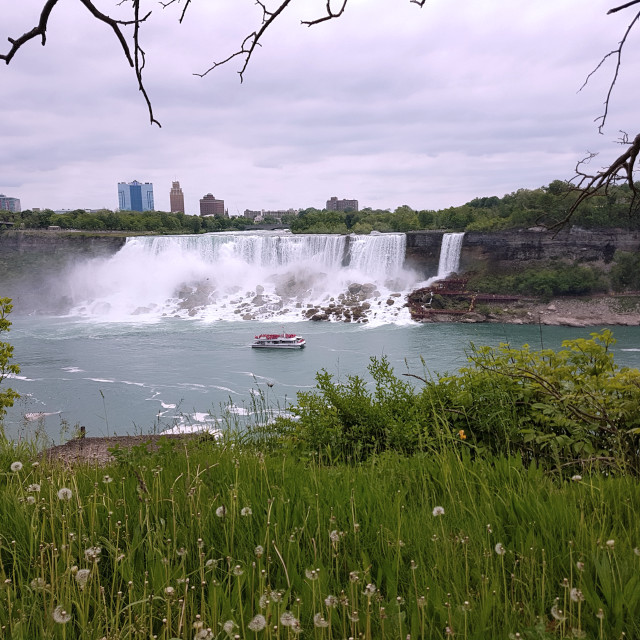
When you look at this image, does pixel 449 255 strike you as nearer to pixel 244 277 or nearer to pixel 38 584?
pixel 244 277

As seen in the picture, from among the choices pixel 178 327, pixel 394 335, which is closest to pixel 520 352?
pixel 394 335

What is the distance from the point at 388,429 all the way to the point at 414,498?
1793 millimetres

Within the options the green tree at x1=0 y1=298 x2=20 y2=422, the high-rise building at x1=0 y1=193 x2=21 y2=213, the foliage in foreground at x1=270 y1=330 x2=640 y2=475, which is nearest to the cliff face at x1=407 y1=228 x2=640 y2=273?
the green tree at x1=0 y1=298 x2=20 y2=422

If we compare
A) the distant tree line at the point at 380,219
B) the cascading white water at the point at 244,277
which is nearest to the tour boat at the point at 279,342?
the cascading white water at the point at 244,277

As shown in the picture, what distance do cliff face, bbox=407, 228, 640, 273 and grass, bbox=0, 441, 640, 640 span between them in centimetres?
3633

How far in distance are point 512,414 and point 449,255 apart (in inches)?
1425

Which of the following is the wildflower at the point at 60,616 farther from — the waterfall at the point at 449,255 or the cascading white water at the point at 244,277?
the waterfall at the point at 449,255

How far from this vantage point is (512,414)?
337cm

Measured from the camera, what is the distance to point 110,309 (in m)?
36.4

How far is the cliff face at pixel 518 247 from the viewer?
119ft

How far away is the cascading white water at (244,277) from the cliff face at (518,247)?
57.8 inches

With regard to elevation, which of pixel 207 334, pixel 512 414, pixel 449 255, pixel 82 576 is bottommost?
pixel 207 334

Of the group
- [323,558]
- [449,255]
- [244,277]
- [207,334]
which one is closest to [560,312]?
[449,255]

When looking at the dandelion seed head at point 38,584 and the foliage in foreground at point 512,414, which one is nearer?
the dandelion seed head at point 38,584
